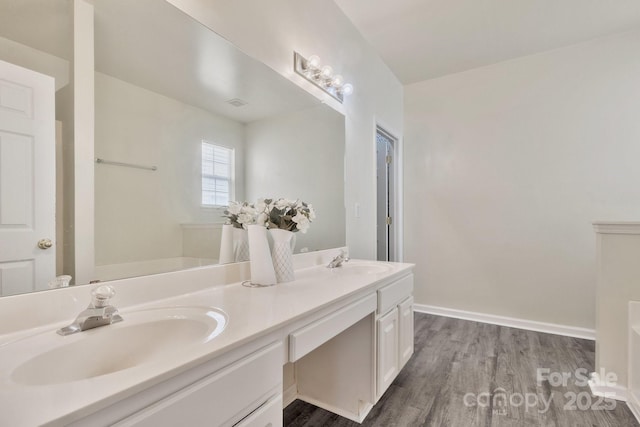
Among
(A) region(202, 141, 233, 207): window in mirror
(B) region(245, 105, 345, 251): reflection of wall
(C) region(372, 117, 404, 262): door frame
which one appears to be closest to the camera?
(A) region(202, 141, 233, 207): window in mirror

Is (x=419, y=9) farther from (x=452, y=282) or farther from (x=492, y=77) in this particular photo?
(x=452, y=282)

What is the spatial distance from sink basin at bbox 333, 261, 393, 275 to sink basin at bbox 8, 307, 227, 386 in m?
1.04

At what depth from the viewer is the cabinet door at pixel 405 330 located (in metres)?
1.90

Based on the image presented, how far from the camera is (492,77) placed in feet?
10.3

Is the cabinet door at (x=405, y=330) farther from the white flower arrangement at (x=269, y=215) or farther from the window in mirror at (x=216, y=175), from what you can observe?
the window in mirror at (x=216, y=175)

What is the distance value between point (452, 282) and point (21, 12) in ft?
11.9

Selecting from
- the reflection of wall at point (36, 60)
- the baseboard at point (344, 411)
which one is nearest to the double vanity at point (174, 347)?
the baseboard at point (344, 411)

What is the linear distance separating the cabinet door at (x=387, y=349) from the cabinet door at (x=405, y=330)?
62 millimetres

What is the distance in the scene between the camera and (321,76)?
2.01m

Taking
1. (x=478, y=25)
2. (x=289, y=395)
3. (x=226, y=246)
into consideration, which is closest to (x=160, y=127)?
(x=226, y=246)

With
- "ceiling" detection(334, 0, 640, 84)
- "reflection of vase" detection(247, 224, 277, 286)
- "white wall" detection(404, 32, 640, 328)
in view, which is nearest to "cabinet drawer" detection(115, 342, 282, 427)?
"reflection of vase" detection(247, 224, 277, 286)

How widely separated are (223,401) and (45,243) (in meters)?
0.67

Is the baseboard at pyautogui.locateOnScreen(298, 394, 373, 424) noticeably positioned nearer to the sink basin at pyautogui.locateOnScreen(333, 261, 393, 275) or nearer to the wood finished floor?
the wood finished floor

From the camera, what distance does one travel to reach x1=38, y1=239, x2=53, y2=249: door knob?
0.85 meters
